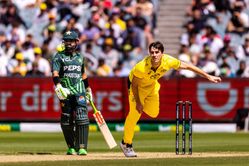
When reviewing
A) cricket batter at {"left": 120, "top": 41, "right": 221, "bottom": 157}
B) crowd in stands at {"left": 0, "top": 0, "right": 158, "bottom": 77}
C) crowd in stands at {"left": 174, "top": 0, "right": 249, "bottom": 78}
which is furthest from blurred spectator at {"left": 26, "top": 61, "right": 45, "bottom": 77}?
cricket batter at {"left": 120, "top": 41, "right": 221, "bottom": 157}

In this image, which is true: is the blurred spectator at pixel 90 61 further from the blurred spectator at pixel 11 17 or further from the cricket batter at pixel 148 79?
the cricket batter at pixel 148 79

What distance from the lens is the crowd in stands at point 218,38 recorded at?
1153 inches

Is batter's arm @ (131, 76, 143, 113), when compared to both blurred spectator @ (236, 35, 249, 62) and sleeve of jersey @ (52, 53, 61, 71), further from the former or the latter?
blurred spectator @ (236, 35, 249, 62)

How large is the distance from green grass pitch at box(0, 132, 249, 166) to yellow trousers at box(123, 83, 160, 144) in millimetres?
487

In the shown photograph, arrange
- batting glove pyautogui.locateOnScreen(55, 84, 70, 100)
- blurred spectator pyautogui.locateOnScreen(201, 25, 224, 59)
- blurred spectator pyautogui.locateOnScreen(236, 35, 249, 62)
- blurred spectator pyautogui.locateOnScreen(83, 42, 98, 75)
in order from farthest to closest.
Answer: blurred spectator pyautogui.locateOnScreen(83, 42, 98, 75) → blurred spectator pyautogui.locateOnScreen(201, 25, 224, 59) → blurred spectator pyautogui.locateOnScreen(236, 35, 249, 62) → batting glove pyautogui.locateOnScreen(55, 84, 70, 100)

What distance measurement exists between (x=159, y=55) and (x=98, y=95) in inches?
499

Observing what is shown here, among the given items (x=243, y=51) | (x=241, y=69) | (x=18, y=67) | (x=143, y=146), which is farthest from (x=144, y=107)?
(x=18, y=67)

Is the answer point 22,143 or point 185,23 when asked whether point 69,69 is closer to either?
point 22,143

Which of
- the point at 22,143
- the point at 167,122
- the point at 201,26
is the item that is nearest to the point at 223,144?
the point at 22,143

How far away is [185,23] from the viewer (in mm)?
31328

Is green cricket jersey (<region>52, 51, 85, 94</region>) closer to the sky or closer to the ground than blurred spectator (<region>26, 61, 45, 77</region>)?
closer to the sky

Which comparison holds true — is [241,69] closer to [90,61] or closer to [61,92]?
[90,61]

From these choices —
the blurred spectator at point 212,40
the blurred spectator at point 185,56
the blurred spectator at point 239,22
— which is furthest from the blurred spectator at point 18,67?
the blurred spectator at point 239,22

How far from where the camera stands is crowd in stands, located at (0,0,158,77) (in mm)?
30312
